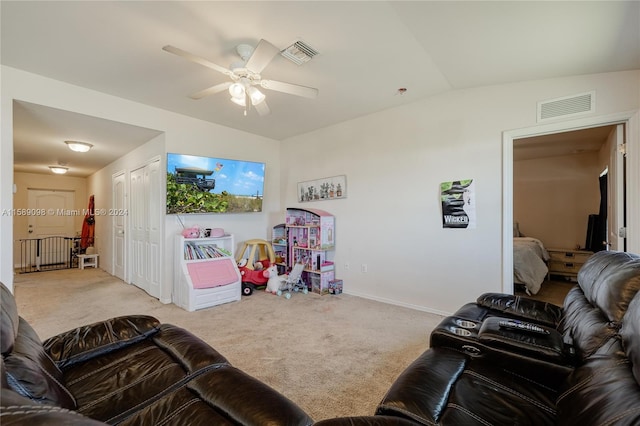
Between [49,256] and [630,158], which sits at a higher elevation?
[630,158]

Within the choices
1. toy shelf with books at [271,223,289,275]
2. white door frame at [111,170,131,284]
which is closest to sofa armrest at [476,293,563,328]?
toy shelf with books at [271,223,289,275]

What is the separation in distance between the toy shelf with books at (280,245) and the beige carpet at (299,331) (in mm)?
762

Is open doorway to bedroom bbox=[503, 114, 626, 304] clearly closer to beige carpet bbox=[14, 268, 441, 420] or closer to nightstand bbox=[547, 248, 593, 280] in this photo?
nightstand bbox=[547, 248, 593, 280]

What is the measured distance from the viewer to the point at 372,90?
10.8ft

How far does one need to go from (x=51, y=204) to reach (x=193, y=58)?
8.27m

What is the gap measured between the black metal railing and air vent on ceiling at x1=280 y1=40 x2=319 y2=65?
782cm

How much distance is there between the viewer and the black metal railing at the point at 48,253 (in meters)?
6.77

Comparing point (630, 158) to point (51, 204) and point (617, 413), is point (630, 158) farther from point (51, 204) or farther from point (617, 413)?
point (51, 204)

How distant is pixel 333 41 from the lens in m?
2.35

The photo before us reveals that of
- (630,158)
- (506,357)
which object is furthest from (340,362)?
(630,158)

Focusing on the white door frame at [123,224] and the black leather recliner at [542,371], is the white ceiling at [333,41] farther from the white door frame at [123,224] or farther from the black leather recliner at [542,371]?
A: the white door frame at [123,224]

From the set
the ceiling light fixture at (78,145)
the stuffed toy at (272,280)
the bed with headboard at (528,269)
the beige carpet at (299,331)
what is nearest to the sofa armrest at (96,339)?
the beige carpet at (299,331)

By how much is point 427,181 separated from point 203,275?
10.7 feet

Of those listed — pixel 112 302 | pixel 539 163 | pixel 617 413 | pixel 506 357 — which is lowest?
pixel 112 302
